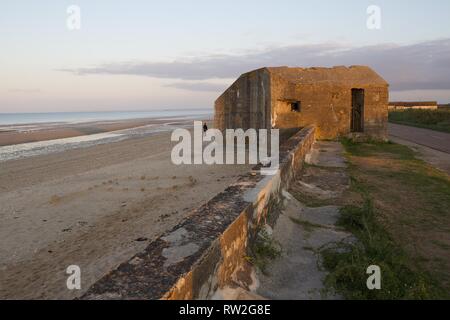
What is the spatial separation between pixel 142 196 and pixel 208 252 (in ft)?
20.6

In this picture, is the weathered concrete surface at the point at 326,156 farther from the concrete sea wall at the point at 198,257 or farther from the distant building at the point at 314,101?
the concrete sea wall at the point at 198,257

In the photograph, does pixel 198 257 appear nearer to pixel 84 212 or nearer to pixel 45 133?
pixel 84 212

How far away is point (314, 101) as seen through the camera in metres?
15.2

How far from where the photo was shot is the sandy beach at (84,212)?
187 inches

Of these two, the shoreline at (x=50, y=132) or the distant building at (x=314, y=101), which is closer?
the distant building at (x=314, y=101)

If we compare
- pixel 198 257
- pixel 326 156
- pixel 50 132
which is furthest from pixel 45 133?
pixel 198 257

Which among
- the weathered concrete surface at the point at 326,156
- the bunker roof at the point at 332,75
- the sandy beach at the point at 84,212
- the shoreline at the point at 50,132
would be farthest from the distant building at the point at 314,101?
the shoreline at the point at 50,132

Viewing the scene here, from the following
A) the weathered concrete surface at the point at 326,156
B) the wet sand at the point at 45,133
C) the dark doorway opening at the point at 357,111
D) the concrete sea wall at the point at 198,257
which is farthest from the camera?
the wet sand at the point at 45,133

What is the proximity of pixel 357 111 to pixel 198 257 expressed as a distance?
15.5m

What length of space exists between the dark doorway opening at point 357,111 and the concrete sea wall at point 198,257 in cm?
1301

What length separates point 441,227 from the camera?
522 centimetres

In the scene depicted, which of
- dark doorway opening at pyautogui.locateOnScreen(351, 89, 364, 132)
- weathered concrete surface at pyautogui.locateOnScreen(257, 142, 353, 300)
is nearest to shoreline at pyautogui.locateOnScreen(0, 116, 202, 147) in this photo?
dark doorway opening at pyautogui.locateOnScreen(351, 89, 364, 132)

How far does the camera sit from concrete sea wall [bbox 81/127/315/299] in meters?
2.24
